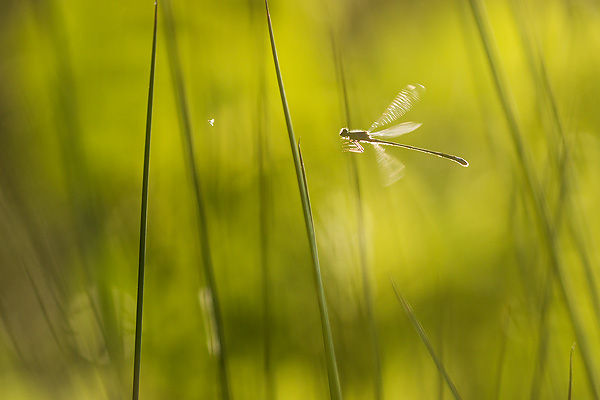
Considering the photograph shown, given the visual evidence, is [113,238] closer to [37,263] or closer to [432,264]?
[37,263]

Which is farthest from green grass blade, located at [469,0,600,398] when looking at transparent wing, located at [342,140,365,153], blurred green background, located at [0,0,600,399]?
transparent wing, located at [342,140,365,153]

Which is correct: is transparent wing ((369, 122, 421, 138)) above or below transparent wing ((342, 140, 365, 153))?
above

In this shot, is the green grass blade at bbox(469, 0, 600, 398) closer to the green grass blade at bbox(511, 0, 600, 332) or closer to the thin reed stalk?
the green grass blade at bbox(511, 0, 600, 332)

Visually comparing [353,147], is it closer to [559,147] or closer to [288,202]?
[288,202]

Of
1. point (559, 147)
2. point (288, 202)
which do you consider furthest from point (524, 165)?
point (288, 202)

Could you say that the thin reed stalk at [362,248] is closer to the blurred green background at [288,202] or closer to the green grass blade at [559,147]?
the blurred green background at [288,202]
